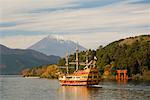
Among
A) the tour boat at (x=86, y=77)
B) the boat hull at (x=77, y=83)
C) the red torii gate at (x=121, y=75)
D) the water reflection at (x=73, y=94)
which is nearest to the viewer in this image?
the water reflection at (x=73, y=94)

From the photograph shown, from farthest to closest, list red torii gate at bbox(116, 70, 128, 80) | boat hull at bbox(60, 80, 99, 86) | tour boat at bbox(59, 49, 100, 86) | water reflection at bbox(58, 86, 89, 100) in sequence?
1. red torii gate at bbox(116, 70, 128, 80)
2. boat hull at bbox(60, 80, 99, 86)
3. tour boat at bbox(59, 49, 100, 86)
4. water reflection at bbox(58, 86, 89, 100)

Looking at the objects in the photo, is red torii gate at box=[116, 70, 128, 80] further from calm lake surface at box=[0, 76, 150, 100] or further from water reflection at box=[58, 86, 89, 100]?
water reflection at box=[58, 86, 89, 100]

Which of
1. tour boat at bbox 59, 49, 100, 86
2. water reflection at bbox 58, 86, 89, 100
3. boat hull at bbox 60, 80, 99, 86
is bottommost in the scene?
water reflection at bbox 58, 86, 89, 100

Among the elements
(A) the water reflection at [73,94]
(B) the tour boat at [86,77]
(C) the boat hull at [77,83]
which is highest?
→ (B) the tour boat at [86,77]

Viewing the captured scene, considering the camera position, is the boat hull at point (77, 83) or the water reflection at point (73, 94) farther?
the boat hull at point (77, 83)

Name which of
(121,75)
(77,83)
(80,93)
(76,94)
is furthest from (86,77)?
(121,75)

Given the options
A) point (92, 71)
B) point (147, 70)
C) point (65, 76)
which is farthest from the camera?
point (147, 70)

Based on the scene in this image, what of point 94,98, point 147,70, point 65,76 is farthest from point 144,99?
point 147,70

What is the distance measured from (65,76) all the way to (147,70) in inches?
2260

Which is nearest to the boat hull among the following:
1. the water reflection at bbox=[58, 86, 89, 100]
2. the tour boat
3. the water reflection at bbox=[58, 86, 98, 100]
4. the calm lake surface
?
the tour boat

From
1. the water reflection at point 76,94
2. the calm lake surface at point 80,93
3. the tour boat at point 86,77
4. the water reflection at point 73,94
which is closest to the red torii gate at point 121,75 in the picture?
the tour boat at point 86,77

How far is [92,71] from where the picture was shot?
134 metres

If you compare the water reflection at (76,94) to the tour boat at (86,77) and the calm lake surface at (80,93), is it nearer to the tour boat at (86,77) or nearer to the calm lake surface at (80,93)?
the calm lake surface at (80,93)

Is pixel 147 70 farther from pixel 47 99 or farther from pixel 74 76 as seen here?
pixel 47 99
